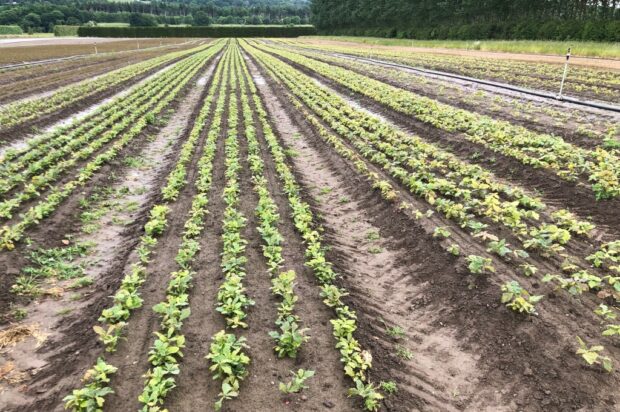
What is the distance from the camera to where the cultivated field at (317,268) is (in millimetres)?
4133

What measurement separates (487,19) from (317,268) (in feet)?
208

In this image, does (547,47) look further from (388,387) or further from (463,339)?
(388,387)

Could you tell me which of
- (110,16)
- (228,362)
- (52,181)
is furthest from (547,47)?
(110,16)

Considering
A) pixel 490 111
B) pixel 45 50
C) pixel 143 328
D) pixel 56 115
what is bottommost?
pixel 143 328

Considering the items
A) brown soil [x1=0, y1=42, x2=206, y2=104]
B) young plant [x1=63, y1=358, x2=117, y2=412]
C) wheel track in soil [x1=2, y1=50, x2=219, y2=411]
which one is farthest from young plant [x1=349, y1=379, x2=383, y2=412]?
brown soil [x1=0, y1=42, x2=206, y2=104]

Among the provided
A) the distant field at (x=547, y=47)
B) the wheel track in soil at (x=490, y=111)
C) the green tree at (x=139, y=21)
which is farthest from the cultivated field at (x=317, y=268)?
the green tree at (x=139, y=21)

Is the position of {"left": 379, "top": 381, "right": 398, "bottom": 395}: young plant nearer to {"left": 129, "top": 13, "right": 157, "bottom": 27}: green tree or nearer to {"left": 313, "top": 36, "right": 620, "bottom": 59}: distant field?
{"left": 313, "top": 36, "right": 620, "bottom": 59}: distant field

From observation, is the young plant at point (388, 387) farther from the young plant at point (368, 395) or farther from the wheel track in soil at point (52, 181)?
the wheel track in soil at point (52, 181)

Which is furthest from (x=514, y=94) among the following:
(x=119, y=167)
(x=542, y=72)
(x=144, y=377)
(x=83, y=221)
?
(x=144, y=377)

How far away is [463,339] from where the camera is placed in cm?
487

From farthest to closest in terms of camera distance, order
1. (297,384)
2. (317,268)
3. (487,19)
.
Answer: (487,19) → (317,268) → (297,384)

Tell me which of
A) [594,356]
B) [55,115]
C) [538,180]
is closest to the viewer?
[594,356]

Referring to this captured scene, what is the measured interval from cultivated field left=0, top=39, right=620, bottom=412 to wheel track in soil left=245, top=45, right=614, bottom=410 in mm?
23

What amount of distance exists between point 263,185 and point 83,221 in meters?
3.71
